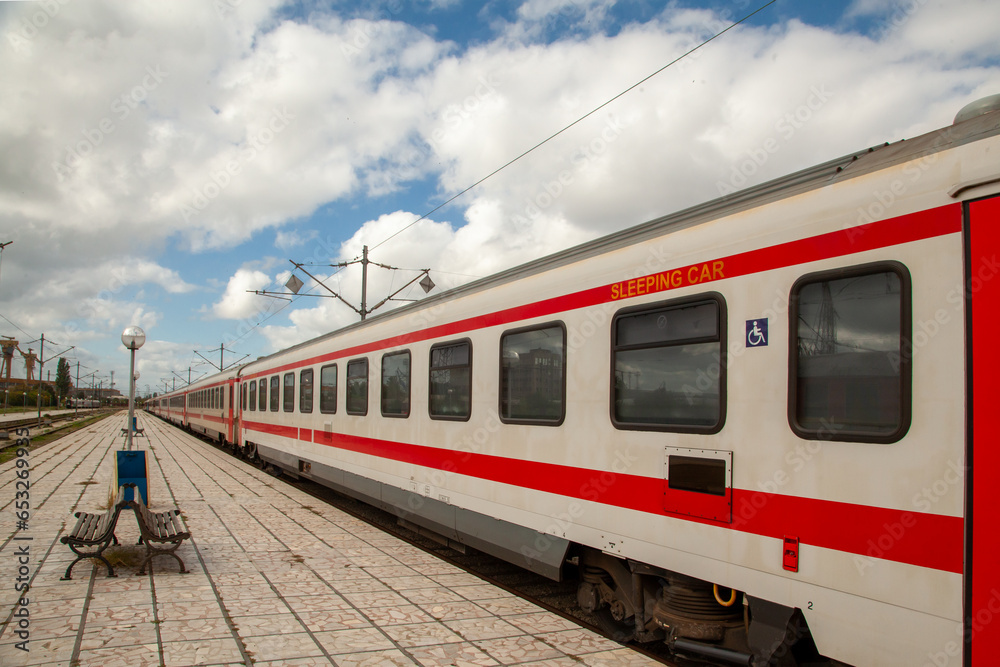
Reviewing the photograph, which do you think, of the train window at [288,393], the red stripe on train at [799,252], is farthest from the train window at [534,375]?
the train window at [288,393]

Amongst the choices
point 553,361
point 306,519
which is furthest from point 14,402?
point 553,361

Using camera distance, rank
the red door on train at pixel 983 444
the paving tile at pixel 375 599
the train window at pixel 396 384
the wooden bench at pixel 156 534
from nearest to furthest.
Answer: the red door on train at pixel 983 444 → the paving tile at pixel 375 599 → the wooden bench at pixel 156 534 → the train window at pixel 396 384

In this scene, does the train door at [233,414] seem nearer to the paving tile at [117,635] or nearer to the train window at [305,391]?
the train window at [305,391]

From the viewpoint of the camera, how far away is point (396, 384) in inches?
355

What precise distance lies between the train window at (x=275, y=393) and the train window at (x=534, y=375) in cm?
1099

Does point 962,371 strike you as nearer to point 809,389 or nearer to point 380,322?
point 809,389

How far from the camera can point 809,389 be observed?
12.0 ft

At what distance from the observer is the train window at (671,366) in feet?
13.8

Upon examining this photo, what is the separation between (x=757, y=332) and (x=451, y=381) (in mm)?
4097

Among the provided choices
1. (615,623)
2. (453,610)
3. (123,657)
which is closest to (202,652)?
(123,657)

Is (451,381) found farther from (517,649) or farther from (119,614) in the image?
(119,614)

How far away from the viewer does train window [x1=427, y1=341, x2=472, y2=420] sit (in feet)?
23.2

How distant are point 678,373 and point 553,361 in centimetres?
147

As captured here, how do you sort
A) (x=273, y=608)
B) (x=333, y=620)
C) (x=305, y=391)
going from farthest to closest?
(x=305, y=391)
(x=273, y=608)
(x=333, y=620)
